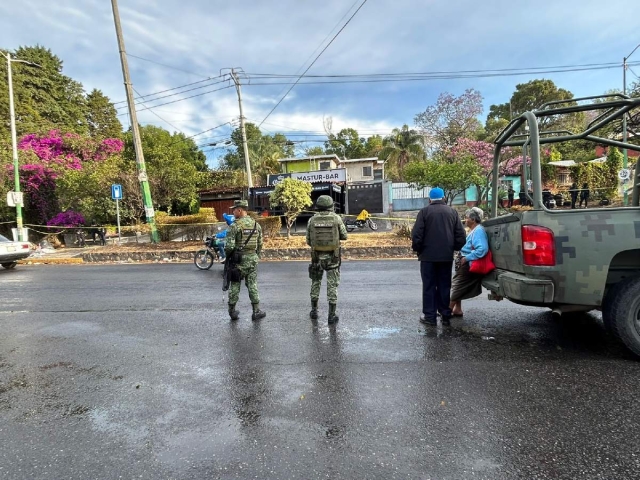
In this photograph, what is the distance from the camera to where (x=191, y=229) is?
53.5ft

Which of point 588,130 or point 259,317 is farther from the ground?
point 588,130

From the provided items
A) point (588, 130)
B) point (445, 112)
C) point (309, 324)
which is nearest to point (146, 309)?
point (309, 324)

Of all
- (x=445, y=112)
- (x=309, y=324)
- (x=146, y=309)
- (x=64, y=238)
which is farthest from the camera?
(x=445, y=112)

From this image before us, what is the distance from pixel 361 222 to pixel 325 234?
1619 centimetres

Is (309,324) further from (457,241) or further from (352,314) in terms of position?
(457,241)

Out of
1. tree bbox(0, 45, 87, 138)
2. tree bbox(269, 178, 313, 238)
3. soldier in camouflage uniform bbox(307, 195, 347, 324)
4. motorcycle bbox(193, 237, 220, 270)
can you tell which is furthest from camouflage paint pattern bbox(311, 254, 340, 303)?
tree bbox(0, 45, 87, 138)

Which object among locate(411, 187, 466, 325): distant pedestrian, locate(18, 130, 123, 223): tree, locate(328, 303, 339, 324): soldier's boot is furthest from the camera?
locate(18, 130, 123, 223): tree

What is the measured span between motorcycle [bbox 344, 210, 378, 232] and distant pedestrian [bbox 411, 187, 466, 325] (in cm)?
1576

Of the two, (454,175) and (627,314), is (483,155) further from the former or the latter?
(627,314)

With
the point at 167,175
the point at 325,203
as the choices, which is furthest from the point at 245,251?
the point at 167,175

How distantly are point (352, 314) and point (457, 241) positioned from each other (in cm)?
187

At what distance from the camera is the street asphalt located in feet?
7.77

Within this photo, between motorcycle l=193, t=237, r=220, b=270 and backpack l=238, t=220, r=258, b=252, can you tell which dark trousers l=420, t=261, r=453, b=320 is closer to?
backpack l=238, t=220, r=258, b=252

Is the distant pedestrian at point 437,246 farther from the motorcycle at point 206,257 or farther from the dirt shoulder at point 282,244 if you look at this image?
the dirt shoulder at point 282,244
